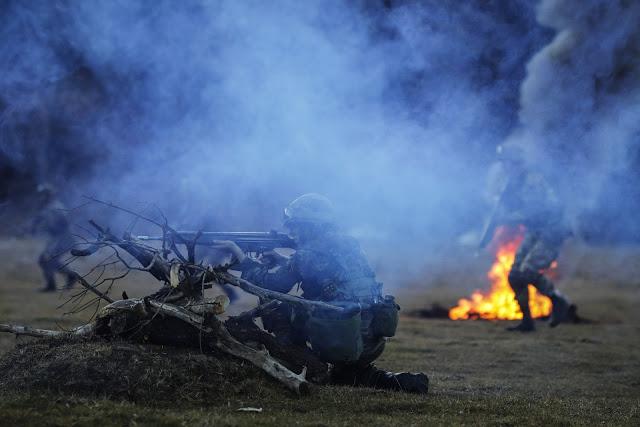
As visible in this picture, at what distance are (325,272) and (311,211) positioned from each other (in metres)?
0.66

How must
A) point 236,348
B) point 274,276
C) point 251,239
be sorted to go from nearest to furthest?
point 236,348 < point 274,276 < point 251,239

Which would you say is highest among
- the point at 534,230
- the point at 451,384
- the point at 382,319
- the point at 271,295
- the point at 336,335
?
the point at 534,230

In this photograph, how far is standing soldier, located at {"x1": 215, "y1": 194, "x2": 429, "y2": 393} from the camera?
24.8ft

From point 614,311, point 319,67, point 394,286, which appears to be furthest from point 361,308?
point 394,286

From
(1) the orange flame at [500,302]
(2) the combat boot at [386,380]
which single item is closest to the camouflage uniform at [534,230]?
(1) the orange flame at [500,302]

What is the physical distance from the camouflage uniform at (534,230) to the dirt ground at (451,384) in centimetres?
90

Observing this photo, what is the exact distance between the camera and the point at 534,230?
15.8 metres

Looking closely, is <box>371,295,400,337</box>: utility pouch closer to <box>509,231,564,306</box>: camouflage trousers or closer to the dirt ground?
the dirt ground

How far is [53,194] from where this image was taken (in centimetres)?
2470

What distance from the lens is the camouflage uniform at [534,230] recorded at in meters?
15.4

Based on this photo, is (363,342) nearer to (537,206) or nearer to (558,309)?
(558,309)

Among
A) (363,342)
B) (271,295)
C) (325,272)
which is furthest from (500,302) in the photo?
(271,295)

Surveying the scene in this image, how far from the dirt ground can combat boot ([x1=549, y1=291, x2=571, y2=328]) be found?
177 millimetres

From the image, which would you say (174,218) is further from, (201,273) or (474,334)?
(201,273)
